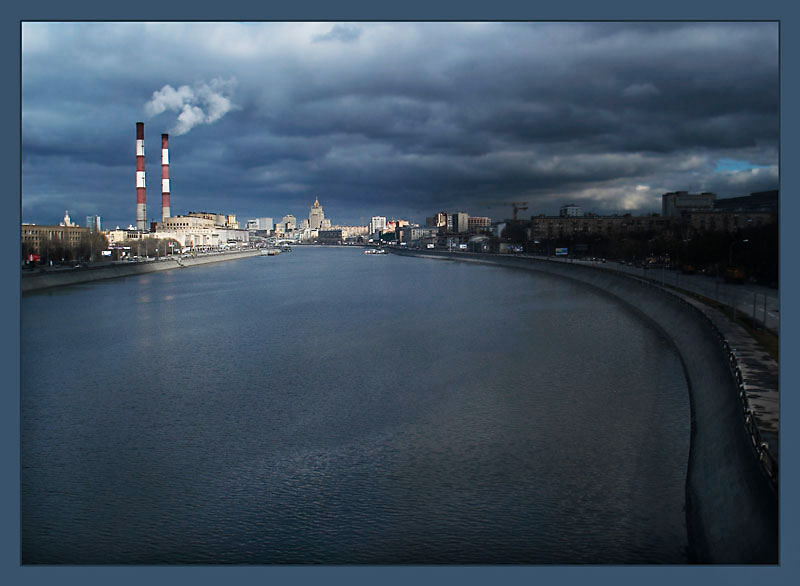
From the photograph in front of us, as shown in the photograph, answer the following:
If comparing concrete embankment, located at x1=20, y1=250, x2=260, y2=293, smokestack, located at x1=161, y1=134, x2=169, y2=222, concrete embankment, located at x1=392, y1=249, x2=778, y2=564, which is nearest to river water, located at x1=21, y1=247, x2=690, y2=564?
concrete embankment, located at x1=392, y1=249, x2=778, y2=564

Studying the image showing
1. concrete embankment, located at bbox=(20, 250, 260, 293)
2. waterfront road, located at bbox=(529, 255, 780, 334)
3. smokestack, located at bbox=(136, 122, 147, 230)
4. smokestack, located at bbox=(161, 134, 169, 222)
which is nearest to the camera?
waterfront road, located at bbox=(529, 255, 780, 334)

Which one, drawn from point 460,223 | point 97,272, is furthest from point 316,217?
point 97,272

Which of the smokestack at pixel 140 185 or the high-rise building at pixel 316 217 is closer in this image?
the smokestack at pixel 140 185

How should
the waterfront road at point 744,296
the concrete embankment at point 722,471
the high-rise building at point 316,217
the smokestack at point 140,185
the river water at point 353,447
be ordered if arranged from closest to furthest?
1. the concrete embankment at point 722,471
2. the river water at point 353,447
3. the waterfront road at point 744,296
4. the smokestack at point 140,185
5. the high-rise building at point 316,217

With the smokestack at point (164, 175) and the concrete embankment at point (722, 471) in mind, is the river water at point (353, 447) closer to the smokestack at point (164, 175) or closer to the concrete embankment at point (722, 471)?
the concrete embankment at point (722, 471)

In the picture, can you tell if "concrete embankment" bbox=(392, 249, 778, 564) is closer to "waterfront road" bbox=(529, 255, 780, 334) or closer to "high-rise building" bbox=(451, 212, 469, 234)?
"waterfront road" bbox=(529, 255, 780, 334)

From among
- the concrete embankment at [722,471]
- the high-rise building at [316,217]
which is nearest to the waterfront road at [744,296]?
the concrete embankment at [722,471]

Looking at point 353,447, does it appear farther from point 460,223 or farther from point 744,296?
point 460,223

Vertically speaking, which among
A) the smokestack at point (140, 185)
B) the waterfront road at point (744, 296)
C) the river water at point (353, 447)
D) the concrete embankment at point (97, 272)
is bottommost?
the river water at point (353, 447)
